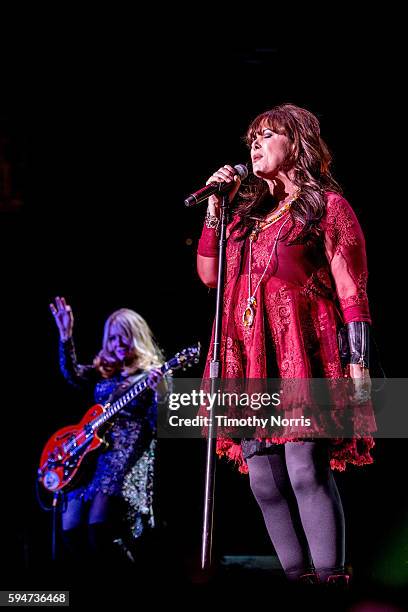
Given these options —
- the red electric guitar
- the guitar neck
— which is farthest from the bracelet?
the guitar neck

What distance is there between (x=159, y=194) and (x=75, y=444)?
1682mm

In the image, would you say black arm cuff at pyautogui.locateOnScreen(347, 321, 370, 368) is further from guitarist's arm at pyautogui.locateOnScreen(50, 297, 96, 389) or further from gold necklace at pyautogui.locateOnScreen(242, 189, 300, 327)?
guitarist's arm at pyautogui.locateOnScreen(50, 297, 96, 389)

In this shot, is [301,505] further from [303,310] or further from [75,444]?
[75,444]

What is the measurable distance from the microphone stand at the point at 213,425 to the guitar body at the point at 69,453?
2.46m

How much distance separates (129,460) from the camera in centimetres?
397

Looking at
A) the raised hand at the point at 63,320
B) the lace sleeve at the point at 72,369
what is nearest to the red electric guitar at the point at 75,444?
the lace sleeve at the point at 72,369

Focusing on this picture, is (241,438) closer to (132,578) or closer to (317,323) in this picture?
(317,323)

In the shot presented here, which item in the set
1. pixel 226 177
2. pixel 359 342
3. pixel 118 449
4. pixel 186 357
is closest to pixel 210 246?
pixel 226 177

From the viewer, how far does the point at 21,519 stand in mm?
4539

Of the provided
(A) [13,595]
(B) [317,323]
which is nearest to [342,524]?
(B) [317,323]

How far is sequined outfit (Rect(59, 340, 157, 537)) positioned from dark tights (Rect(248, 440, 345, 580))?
222 cm

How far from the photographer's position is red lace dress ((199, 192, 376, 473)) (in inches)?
71.5

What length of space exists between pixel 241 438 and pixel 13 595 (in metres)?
0.74

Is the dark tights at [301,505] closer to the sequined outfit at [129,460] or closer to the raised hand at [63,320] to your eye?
the sequined outfit at [129,460]
